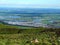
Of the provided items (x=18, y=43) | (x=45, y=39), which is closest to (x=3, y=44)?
(x=18, y=43)

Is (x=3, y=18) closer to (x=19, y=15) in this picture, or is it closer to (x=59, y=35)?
(x=19, y=15)

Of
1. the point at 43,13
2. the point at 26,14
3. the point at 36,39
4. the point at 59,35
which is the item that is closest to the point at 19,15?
the point at 26,14

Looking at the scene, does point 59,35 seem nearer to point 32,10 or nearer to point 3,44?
point 3,44

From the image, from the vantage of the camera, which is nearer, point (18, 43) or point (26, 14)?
point (18, 43)

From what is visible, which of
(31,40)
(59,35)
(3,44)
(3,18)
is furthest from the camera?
(3,18)

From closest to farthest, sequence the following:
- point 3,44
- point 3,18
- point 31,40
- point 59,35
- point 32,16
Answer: point 3,44 < point 31,40 < point 59,35 < point 3,18 < point 32,16

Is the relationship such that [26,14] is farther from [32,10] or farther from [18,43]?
[18,43]

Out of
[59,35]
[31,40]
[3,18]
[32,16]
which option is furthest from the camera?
[32,16]

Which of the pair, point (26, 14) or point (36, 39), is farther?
point (26, 14)

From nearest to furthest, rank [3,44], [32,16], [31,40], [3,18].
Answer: [3,44] → [31,40] → [3,18] → [32,16]
